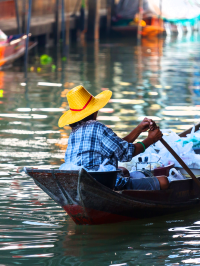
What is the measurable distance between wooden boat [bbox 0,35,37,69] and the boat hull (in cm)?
1062

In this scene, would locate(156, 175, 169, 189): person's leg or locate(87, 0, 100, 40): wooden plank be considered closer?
locate(156, 175, 169, 189): person's leg

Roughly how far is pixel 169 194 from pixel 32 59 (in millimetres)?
13951

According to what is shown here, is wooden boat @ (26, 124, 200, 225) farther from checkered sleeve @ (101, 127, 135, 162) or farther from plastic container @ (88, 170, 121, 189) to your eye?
checkered sleeve @ (101, 127, 135, 162)

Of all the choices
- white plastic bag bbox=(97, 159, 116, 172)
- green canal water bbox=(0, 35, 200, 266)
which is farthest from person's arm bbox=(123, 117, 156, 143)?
green canal water bbox=(0, 35, 200, 266)

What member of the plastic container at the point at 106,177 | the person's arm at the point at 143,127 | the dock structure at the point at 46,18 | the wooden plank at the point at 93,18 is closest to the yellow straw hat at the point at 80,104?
the person's arm at the point at 143,127

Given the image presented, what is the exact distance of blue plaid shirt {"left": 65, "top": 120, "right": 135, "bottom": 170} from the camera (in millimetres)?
4336

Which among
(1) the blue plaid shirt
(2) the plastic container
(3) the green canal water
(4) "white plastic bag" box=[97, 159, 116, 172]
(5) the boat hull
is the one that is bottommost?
(3) the green canal water

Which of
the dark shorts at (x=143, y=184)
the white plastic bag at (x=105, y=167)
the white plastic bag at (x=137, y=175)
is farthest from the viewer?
the white plastic bag at (x=137, y=175)

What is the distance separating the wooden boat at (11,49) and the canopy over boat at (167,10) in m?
17.1

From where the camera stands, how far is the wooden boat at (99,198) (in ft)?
13.8

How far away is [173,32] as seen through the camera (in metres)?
33.4

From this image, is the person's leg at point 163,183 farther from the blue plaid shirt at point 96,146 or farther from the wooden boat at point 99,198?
the blue plaid shirt at point 96,146

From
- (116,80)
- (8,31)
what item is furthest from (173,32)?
(116,80)

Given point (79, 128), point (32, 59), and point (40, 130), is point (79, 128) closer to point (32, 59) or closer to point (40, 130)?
point (40, 130)
